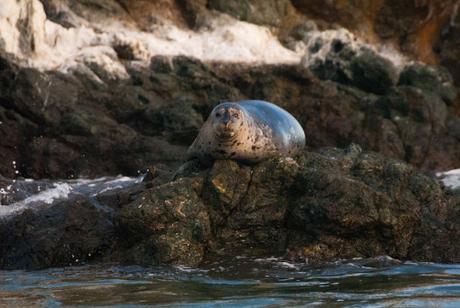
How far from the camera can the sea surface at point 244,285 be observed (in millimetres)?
5680

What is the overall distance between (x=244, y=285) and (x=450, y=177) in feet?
26.3

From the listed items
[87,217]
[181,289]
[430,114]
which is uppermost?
[430,114]

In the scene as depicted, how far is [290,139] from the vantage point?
887 centimetres

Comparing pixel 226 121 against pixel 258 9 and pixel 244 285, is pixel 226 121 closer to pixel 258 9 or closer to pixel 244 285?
pixel 244 285

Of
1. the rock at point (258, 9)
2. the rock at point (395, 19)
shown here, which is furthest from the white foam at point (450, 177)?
the rock at point (258, 9)

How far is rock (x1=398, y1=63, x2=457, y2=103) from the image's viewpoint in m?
16.3

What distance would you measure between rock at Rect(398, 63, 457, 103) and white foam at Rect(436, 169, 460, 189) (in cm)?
200

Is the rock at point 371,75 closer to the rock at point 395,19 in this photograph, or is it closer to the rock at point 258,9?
the rock at point 395,19

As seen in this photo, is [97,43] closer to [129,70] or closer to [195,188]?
[129,70]

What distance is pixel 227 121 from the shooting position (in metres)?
8.02

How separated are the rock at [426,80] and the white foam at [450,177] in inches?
78.6

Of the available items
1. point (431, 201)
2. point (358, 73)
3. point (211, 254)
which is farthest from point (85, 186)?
point (358, 73)

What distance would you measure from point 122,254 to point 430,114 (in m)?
9.32

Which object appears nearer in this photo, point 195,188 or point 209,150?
point 195,188
